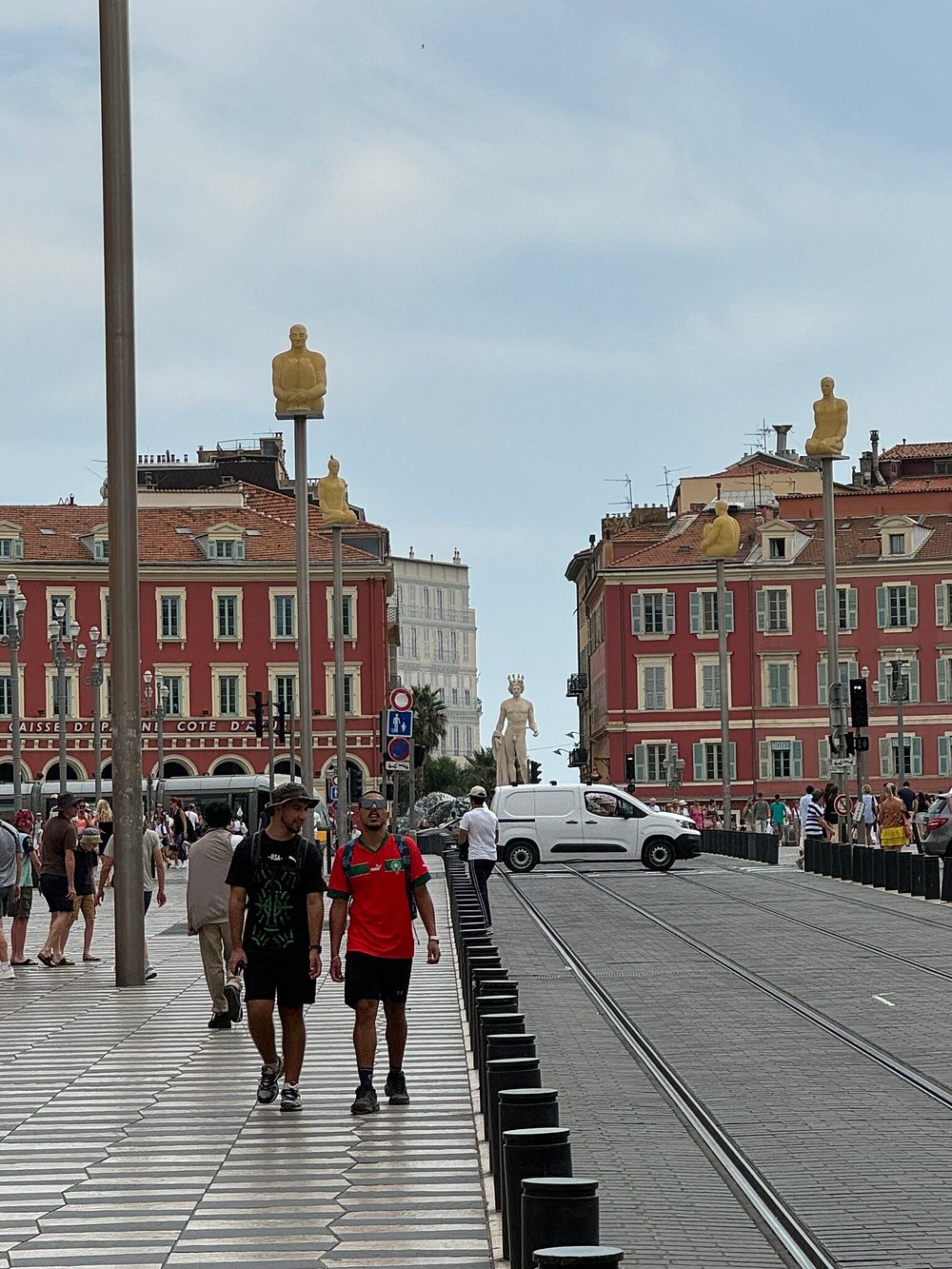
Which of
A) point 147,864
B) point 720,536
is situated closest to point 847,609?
point 720,536

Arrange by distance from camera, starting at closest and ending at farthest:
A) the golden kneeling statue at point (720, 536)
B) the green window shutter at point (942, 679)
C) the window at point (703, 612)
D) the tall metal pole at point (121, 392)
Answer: the tall metal pole at point (121, 392) < the golden kneeling statue at point (720, 536) < the green window shutter at point (942, 679) < the window at point (703, 612)

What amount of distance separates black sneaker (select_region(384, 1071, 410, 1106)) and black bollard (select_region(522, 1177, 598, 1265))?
6110 mm

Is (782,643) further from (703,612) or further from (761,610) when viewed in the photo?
(703,612)

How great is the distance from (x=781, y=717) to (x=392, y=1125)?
302ft

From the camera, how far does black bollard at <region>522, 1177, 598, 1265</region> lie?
21.3 ft

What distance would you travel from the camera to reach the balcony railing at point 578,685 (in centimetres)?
13075

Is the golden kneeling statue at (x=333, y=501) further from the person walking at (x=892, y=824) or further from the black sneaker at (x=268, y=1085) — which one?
the black sneaker at (x=268, y=1085)

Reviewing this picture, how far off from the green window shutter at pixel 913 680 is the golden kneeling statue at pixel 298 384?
229 feet

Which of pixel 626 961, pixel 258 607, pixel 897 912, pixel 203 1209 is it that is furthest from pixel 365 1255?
pixel 258 607

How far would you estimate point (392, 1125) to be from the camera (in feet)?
38.6

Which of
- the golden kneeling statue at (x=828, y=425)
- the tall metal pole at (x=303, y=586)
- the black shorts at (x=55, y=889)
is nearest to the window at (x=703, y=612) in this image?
the golden kneeling statue at (x=828, y=425)

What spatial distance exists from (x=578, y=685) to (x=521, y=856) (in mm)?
86067

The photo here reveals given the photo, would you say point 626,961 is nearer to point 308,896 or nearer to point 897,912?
point 897,912

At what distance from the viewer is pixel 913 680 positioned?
331ft
